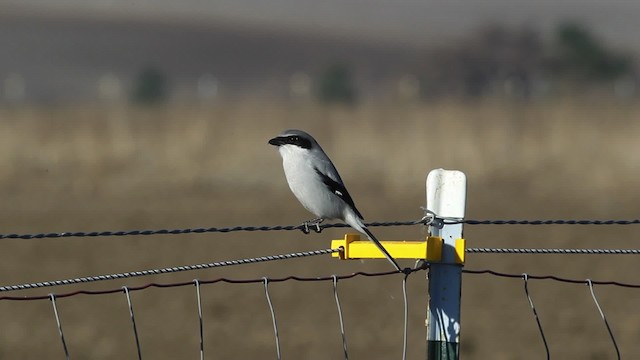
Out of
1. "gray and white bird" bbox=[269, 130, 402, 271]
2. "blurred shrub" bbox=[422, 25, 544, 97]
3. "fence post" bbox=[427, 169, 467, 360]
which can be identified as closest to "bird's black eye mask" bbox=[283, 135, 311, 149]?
"gray and white bird" bbox=[269, 130, 402, 271]

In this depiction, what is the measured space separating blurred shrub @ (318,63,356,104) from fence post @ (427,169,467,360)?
74.5 feet

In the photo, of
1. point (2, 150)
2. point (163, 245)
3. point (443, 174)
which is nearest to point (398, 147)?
point (2, 150)

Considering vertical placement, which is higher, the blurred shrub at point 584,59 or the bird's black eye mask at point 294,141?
the blurred shrub at point 584,59

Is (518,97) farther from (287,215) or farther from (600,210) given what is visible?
(287,215)

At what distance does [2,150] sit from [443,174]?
Result: 63.9 feet

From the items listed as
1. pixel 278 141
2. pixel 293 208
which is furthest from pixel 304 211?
pixel 278 141

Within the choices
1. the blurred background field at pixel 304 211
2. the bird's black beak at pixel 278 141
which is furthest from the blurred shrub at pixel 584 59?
the bird's black beak at pixel 278 141

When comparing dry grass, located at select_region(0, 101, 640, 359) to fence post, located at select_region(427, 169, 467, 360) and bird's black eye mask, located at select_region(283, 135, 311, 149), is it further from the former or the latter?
fence post, located at select_region(427, 169, 467, 360)

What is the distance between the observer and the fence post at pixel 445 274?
15.3 feet

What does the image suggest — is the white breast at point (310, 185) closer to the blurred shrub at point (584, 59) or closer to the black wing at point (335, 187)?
the black wing at point (335, 187)

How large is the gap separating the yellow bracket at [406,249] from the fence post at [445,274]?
2 centimetres

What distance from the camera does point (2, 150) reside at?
23375 mm

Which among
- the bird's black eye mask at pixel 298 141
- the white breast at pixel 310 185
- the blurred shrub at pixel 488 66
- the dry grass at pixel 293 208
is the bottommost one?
the white breast at pixel 310 185

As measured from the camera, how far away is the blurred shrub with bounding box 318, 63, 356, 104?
30977 mm
